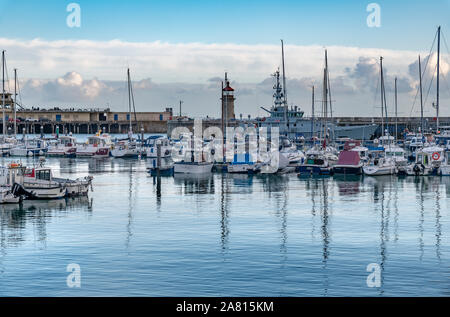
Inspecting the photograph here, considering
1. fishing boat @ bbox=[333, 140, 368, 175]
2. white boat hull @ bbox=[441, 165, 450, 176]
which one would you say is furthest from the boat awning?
white boat hull @ bbox=[441, 165, 450, 176]

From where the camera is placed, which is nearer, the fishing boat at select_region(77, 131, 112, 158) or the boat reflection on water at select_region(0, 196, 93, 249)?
the boat reflection on water at select_region(0, 196, 93, 249)

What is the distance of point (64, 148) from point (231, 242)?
83.3 meters

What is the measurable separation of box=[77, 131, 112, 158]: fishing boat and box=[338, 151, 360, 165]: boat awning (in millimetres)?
47112

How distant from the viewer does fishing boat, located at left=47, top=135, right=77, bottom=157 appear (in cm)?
10932

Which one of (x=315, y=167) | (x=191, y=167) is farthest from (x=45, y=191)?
(x=315, y=167)

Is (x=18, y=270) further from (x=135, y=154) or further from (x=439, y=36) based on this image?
(x=135, y=154)

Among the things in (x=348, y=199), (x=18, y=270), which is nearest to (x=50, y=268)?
(x=18, y=270)

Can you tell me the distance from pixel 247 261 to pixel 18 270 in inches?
380

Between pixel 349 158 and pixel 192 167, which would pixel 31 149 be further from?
pixel 349 158

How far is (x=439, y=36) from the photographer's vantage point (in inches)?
3123

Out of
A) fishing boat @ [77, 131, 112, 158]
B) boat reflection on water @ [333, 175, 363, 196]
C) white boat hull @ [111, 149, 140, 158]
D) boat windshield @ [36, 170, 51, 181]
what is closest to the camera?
boat windshield @ [36, 170, 51, 181]

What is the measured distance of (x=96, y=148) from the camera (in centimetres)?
10838

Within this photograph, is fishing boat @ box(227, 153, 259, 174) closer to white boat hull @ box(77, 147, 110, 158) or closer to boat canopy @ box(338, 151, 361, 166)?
boat canopy @ box(338, 151, 361, 166)

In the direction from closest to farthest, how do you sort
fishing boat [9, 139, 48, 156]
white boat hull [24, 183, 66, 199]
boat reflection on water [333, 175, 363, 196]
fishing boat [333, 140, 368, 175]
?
white boat hull [24, 183, 66, 199], boat reflection on water [333, 175, 363, 196], fishing boat [333, 140, 368, 175], fishing boat [9, 139, 48, 156]
